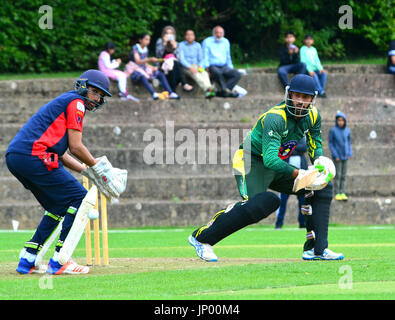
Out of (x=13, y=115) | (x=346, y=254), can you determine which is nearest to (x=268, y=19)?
(x=13, y=115)

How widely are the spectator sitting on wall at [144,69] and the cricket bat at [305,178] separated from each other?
10.6 meters

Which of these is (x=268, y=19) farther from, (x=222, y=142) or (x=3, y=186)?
(x=3, y=186)

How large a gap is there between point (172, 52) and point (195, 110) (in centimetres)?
139

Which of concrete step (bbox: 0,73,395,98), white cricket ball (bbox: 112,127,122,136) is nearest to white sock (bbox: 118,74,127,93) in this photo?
concrete step (bbox: 0,73,395,98)

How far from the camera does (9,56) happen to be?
20672mm

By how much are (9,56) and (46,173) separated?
43.2 ft

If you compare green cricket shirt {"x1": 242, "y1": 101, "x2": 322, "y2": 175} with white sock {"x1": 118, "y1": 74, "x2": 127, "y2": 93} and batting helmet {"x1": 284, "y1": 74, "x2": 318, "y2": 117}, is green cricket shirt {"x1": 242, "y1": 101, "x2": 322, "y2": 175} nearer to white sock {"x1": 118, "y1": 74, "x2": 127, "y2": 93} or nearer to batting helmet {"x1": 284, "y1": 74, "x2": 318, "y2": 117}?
batting helmet {"x1": 284, "y1": 74, "x2": 318, "y2": 117}

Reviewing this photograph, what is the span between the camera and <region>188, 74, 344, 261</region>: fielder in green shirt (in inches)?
340

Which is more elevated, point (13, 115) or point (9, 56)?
point (9, 56)

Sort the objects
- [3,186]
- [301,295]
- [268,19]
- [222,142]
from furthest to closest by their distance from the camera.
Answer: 1. [268,19]
2. [222,142]
3. [3,186]
4. [301,295]

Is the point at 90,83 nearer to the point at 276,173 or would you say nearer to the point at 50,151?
the point at 50,151

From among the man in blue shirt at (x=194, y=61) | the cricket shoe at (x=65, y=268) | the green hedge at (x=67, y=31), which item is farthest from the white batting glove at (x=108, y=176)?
the green hedge at (x=67, y=31)

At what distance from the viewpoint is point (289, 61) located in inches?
792

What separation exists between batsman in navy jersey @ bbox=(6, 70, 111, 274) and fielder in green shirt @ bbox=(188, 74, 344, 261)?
156 centimetres
